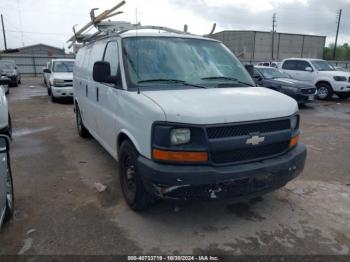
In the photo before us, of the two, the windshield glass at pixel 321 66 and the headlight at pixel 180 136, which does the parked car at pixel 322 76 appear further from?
the headlight at pixel 180 136

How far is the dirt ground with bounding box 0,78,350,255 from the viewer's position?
2.96 m

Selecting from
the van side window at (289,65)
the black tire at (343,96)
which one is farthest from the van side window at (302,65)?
the black tire at (343,96)

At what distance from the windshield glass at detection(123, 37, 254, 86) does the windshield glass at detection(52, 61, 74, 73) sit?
10.2 meters

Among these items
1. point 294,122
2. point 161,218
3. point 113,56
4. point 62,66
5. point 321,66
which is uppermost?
point 113,56

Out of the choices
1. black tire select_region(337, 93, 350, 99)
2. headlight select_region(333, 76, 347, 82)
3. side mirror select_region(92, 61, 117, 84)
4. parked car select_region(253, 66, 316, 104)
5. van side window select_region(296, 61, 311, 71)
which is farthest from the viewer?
van side window select_region(296, 61, 311, 71)

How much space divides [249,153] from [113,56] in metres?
2.23

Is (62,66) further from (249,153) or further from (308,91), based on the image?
(249,153)

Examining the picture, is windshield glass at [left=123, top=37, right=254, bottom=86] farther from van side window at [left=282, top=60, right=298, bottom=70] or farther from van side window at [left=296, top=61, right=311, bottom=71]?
van side window at [left=282, top=60, right=298, bottom=70]

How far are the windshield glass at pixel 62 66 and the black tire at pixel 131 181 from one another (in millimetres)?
10632

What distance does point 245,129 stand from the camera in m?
2.92

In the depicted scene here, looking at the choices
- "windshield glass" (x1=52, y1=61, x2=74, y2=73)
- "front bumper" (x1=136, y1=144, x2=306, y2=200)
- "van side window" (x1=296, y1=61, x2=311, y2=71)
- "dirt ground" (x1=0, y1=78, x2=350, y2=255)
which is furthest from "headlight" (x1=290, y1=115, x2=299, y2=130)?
"van side window" (x1=296, y1=61, x2=311, y2=71)

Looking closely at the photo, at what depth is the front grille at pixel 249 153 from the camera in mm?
2863

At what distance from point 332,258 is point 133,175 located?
2100mm

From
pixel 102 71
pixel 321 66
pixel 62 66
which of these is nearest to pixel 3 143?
pixel 102 71
